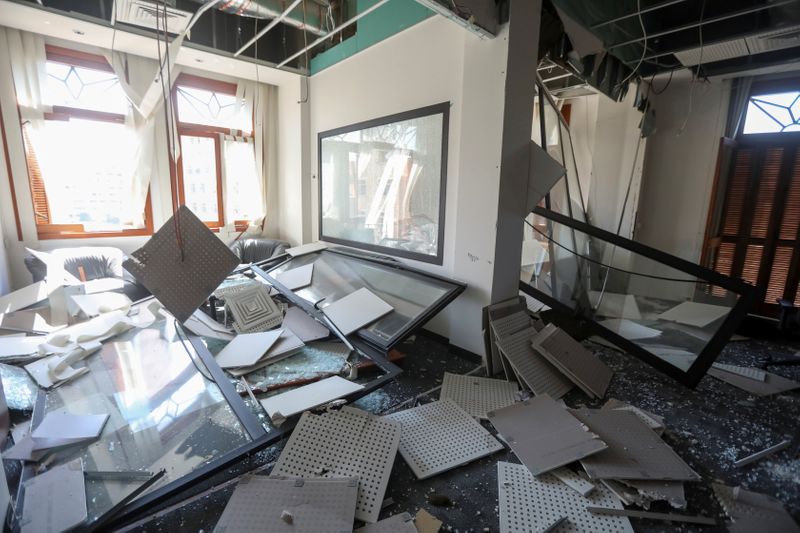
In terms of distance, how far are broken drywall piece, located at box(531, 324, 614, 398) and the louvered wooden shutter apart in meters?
5.02

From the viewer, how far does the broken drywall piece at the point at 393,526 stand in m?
1.20

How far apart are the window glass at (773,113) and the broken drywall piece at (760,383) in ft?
8.33

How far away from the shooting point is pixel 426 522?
1.25 meters

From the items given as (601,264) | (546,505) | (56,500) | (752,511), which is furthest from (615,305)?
(56,500)

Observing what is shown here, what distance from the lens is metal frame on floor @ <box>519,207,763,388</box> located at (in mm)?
1991

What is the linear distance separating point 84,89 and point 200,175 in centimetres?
137

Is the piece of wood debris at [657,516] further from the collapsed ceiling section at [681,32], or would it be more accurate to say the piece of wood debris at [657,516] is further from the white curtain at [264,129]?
the white curtain at [264,129]

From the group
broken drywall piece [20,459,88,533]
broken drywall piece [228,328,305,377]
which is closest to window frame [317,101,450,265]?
broken drywall piece [228,328,305,377]

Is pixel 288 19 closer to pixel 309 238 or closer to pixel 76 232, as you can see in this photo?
pixel 309 238

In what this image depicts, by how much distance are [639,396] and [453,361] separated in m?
1.14

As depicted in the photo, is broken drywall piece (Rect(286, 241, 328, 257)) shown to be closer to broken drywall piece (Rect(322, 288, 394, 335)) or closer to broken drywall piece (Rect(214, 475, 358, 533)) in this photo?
broken drywall piece (Rect(322, 288, 394, 335))

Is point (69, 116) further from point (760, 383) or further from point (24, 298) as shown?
point (760, 383)

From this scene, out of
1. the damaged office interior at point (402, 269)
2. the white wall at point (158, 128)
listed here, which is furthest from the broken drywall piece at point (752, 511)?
the white wall at point (158, 128)

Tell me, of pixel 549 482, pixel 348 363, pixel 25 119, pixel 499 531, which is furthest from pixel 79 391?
pixel 25 119
